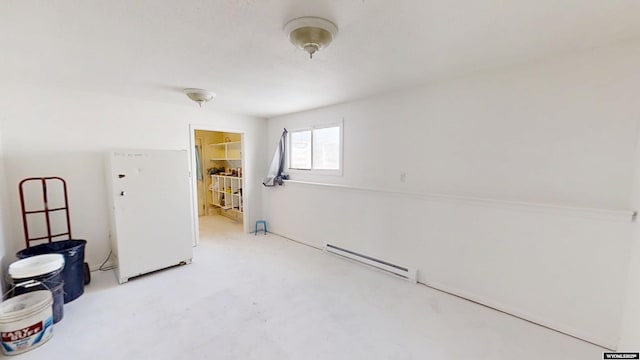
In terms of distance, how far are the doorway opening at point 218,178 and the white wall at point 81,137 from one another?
1905 millimetres

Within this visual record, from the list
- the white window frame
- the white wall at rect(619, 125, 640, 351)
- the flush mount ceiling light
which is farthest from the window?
the white wall at rect(619, 125, 640, 351)

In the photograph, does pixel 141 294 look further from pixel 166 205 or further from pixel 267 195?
pixel 267 195

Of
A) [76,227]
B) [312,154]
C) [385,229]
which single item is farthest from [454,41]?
[76,227]

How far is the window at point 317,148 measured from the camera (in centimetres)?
388

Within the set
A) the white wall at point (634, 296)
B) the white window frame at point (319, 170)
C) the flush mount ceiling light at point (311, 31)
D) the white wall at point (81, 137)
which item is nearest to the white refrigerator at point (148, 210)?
the white wall at point (81, 137)

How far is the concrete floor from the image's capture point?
1885mm

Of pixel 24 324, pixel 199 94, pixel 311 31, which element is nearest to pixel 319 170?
pixel 199 94

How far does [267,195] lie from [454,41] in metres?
3.97

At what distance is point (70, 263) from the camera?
255 centimetres

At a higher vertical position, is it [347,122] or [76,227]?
[347,122]

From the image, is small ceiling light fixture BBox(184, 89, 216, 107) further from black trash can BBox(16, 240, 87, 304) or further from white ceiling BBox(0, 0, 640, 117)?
black trash can BBox(16, 240, 87, 304)

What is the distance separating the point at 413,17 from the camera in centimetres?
147

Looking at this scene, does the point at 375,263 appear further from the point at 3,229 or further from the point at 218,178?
the point at 218,178

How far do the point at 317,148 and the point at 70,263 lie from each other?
325cm
